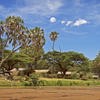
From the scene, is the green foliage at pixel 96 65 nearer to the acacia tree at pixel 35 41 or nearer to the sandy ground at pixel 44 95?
the acacia tree at pixel 35 41

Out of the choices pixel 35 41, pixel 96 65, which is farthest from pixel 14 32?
pixel 96 65

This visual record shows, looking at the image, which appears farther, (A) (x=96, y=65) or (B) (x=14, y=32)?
(A) (x=96, y=65)

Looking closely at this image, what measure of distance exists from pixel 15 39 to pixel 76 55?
3543cm

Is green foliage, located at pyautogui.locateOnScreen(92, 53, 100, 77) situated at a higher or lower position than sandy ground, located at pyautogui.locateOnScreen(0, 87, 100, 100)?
higher

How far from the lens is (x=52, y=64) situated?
313 feet

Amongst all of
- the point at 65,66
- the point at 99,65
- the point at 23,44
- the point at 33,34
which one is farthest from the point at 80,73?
the point at 23,44

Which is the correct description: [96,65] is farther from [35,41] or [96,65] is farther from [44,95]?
[44,95]

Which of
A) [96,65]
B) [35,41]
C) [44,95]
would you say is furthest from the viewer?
[96,65]

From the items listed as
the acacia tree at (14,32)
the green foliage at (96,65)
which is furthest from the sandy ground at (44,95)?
the green foliage at (96,65)

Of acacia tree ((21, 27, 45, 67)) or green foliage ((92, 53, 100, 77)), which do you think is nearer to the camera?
acacia tree ((21, 27, 45, 67))

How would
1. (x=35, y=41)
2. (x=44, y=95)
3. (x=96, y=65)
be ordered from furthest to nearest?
1. (x=96, y=65)
2. (x=35, y=41)
3. (x=44, y=95)

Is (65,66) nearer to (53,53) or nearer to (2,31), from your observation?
(53,53)

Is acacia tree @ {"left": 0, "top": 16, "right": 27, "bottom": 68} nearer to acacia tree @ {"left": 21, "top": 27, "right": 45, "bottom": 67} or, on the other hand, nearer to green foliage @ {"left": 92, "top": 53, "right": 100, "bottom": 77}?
acacia tree @ {"left": 21, "top": 27, "right": 45, "bottom": 67}

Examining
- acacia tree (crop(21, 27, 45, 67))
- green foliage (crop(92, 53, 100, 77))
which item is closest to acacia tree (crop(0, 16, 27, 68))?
acacia tree (crop(21, 27, 45, 67))
